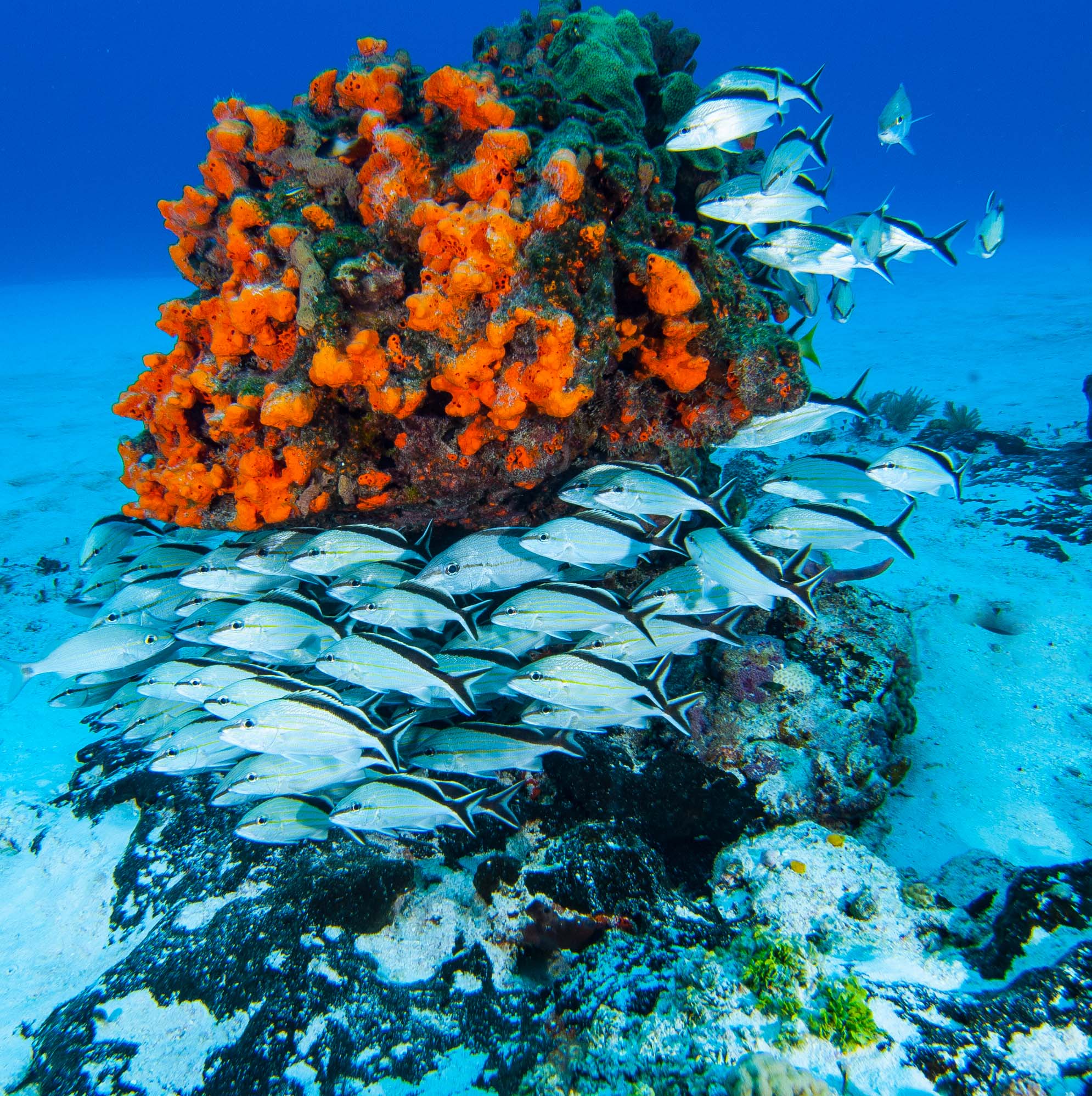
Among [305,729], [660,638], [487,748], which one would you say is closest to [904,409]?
[660,638]

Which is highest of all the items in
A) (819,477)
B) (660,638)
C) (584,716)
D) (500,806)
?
(819,477)

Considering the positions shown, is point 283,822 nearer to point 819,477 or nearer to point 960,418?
point 819,477

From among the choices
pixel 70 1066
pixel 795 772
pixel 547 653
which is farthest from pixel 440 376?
pixel 70 1066

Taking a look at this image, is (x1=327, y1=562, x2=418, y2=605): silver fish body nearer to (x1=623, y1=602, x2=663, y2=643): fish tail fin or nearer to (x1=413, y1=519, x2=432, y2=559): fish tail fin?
(x1=413, y1=519, x2=432, y2=559): fish tail fin

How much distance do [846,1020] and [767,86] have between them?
5.27 meters

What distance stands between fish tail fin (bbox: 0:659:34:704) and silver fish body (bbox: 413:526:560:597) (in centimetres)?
413

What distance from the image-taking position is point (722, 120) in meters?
3.53

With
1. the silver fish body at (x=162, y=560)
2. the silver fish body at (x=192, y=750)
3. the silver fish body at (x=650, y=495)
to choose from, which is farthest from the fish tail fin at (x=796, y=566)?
the silver fish body at (x=162, y=560)

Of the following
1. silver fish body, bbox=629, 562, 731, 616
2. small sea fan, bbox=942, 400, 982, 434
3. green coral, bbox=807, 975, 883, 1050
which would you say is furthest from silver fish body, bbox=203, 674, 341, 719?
small sea fan, bbox=942, 400, 982, 434

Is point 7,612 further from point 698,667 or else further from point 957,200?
point 957,200

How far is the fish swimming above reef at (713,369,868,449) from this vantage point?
369 centimetres

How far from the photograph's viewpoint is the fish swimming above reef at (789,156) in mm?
3492

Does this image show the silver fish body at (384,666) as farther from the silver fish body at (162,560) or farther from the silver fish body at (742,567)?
the silver fish body at (162,560)

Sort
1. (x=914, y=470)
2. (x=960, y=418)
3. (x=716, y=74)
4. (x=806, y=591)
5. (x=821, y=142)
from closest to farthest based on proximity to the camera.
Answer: (x=806, y=591) < (x=914, y=470) < (x=821, y=142) < (x=960, y=418) < (x=716, y=74)
